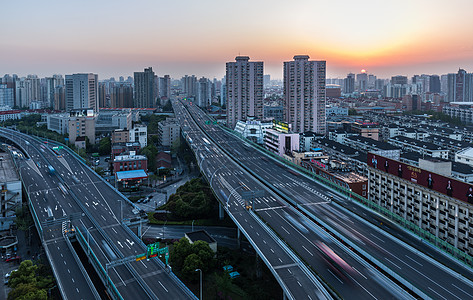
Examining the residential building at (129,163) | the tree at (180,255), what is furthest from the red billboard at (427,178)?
the residential building at (129,163)

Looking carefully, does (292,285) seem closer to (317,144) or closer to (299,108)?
(317,144)

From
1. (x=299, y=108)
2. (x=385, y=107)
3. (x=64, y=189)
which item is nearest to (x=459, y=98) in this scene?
(x=385, y=107)

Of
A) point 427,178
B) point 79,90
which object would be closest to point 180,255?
point 427,178

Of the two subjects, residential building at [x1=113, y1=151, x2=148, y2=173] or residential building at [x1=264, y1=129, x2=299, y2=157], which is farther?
residential building at [x1=264, y1=129, x2=299, y2=157]

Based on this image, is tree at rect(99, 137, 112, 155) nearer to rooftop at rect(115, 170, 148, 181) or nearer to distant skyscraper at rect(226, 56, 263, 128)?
rooftop at rect(115, 170, 148, 181)

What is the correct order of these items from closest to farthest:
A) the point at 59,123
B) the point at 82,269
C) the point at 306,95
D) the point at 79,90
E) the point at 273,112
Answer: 1. the point at 82,269
2. the point at 306,95
3. the point at 59,123
4. the point at 79,90
5. the point at 273,112

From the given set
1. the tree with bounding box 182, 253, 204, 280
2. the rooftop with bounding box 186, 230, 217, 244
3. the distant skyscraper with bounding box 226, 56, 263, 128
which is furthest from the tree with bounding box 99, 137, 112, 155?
the tree with bounding box 182, 253, 204, 280

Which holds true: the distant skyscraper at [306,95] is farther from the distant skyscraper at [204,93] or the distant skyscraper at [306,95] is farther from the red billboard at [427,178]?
the distant skyscraper at [204,93]

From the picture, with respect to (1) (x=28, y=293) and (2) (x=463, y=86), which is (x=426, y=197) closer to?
(1) (x=28, y=293)
